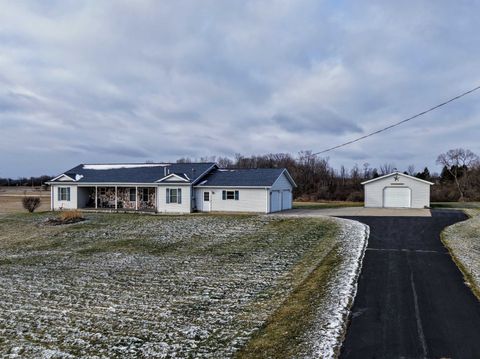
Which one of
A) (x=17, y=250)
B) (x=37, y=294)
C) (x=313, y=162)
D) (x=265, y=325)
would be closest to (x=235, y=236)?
(x=17, y=250)

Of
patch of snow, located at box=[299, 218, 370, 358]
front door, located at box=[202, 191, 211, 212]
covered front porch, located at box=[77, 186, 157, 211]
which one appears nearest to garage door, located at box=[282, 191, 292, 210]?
front door, located at box=[202, 191, 211, 212]

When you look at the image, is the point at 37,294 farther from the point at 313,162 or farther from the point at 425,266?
the point at 313,162

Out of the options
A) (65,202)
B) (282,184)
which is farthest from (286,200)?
(65,202)

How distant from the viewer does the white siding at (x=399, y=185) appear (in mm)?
35616

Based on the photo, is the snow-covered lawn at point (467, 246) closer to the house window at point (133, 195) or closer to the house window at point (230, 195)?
the house window at point (230, 195)

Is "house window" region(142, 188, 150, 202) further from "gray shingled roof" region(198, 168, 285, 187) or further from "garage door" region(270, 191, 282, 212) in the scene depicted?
"garage door" region(270, 191, 282, 212)

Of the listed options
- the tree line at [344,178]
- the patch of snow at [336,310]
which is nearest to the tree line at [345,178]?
the tree line at [344,178]

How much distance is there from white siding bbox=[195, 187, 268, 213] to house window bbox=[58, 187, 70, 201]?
1243cm

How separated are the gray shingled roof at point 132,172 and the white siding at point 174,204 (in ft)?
3.39

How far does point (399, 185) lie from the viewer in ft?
119

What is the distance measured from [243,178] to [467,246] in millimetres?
19934

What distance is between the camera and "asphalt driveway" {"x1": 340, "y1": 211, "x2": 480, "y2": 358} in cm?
616

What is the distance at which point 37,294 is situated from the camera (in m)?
10.8

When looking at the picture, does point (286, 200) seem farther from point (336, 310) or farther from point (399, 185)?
point (336, 310)
